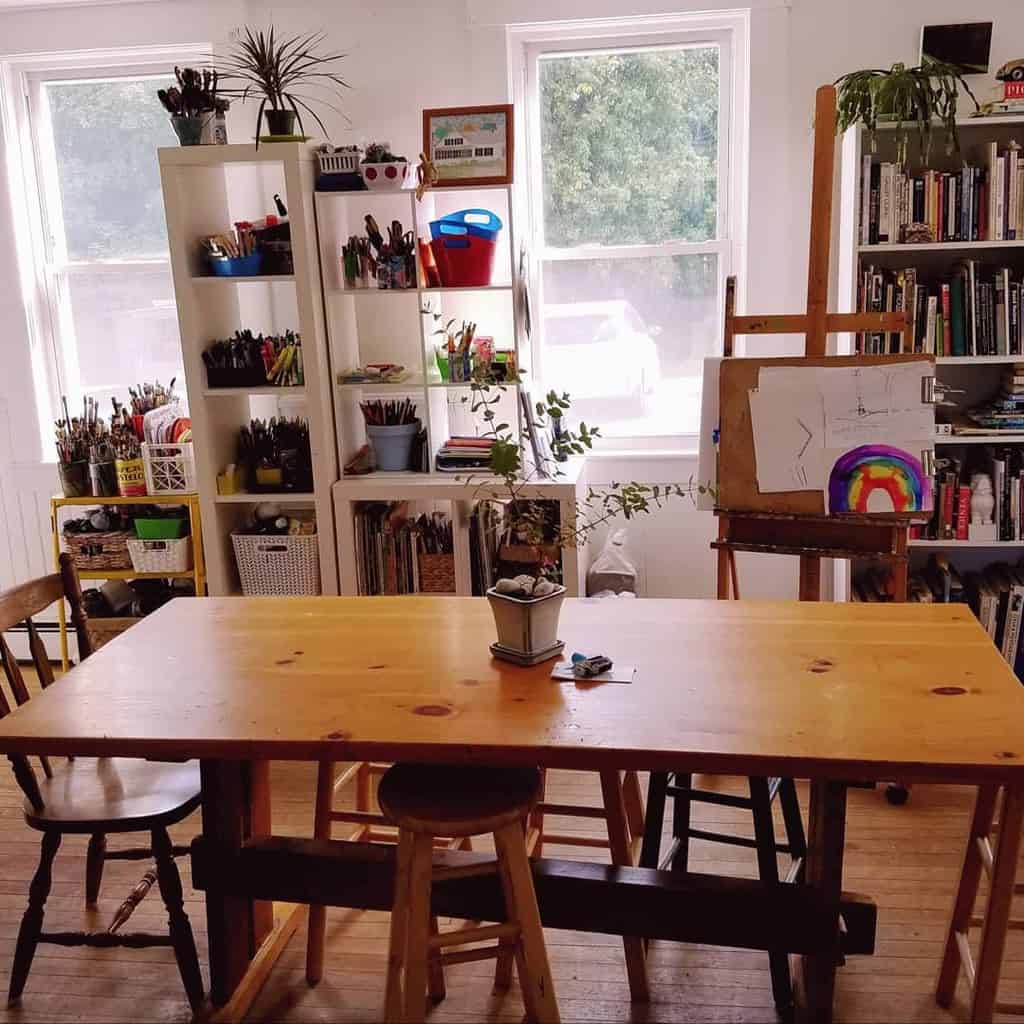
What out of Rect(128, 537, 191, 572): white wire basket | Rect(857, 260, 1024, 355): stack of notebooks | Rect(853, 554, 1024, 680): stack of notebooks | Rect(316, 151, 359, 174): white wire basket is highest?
Rect(316, 151, 359, 174): white wire basket

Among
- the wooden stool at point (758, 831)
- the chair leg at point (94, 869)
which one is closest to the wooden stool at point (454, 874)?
the wooden stool at point (758, 831)

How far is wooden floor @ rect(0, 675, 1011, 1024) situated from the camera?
2.12m

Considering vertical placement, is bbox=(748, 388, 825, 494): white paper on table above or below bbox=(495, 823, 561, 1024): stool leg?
above

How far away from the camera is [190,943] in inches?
82.7

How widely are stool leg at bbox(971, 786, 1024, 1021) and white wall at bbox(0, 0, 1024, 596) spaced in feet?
6.52

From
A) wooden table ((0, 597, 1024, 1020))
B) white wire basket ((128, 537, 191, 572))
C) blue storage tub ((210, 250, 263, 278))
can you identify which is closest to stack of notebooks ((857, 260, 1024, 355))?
wooden table ((0, 597, 1024, 1020))

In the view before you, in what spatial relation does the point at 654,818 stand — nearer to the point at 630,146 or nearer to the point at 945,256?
the point at 945,256

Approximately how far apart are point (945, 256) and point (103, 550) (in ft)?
9.84

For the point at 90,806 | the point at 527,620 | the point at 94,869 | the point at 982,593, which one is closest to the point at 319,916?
the point at 90,806

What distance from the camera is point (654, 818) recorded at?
2203mm

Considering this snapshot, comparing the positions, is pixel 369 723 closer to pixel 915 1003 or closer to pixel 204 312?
pixel 915 1003

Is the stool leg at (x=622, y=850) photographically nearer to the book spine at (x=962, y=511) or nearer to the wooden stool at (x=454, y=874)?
the wooden stool at (x=454, y=874)

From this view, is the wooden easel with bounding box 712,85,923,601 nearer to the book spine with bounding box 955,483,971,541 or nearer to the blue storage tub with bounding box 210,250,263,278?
the book spine with bounding box 955,483,971,541

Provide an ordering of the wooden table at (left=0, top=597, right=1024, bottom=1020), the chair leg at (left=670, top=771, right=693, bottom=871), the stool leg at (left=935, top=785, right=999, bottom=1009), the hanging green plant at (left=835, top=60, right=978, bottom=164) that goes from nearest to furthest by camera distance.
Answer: the wooden table at (left=0, top=597, right=1024, bottom=1020), the stool leg at (left=935, top=785, right=999, bottom=1009), the chair leg at (left=670, top=771, right=693, bottom=871), the hanging green plant at (left=835, top=60, right=978, bottom=164)
